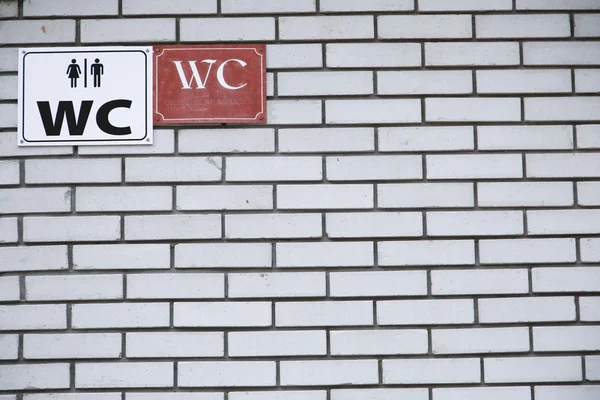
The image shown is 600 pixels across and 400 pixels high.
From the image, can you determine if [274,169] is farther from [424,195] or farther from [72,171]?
[72,171]

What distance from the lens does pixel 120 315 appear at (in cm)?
270

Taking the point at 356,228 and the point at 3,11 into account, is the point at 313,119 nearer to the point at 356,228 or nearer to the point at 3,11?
the point at 356,228

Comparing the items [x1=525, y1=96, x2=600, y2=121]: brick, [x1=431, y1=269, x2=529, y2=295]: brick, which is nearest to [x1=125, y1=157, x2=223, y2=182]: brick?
[x1=431, y1=269, x2=529, y2=295]: brick

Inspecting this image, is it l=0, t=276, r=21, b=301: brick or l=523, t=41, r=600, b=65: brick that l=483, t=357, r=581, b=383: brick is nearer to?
l=523, t=41, r=600, b=65: brick

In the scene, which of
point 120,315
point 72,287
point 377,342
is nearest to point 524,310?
point 377,342

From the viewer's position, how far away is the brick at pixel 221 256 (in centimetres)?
271

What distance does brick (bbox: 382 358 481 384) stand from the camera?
106 inches

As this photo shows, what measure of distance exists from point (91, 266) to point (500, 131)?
2003 mm

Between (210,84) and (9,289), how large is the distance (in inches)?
52.0

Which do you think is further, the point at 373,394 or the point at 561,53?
the point at 561,53

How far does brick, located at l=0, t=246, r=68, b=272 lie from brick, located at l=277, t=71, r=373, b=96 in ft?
4.15

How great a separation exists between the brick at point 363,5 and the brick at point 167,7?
54cm

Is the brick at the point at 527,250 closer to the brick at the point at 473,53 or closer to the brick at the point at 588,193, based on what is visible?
the brick at the point at 588,193

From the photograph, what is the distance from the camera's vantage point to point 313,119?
9.08 feet
